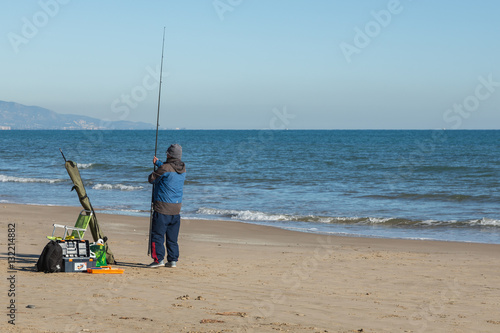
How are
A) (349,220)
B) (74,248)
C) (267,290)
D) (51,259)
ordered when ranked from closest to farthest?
(267,290)
(51,259)
(74,248)
(349,220)

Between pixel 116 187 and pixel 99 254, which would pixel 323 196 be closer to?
pixel 116 187

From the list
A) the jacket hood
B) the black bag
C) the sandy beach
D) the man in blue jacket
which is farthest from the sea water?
the black bag

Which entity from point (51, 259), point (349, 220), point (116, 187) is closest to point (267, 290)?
point (51, 259)

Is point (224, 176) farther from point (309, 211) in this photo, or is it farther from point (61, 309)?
point (61, 309)

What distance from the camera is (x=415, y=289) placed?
691 centimetres

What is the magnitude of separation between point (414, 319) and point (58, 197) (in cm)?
1652

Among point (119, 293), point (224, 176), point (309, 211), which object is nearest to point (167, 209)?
point (119, 293)

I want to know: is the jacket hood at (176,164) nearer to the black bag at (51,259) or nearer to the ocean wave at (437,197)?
the black bag at (51,259)

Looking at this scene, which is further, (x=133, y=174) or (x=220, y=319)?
(x=133, y=174)

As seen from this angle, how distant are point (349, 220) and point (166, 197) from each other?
8.03 meters

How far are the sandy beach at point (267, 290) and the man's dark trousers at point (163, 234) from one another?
11.0 inches

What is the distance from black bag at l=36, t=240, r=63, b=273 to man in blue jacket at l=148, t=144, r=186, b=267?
1.20 m

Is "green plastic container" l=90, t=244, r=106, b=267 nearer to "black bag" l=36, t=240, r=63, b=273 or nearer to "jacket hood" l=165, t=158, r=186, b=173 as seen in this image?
"black bag" l=36, t=240, r=63, b=273

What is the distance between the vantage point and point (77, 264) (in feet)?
23.8
